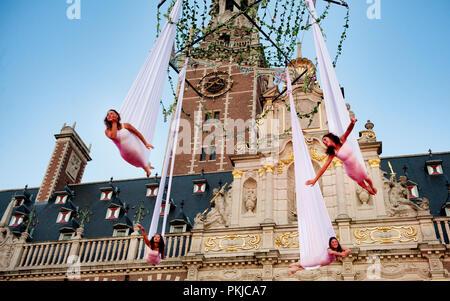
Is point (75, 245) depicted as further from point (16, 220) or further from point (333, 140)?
point (333, 140)

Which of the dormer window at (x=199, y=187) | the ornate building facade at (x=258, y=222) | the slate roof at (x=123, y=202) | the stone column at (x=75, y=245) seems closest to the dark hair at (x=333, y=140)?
the ornate building facade at (x=258, y=222)

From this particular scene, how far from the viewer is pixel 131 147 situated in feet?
25.1

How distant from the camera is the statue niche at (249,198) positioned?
1971cm

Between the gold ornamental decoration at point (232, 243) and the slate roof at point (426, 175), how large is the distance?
7452mm

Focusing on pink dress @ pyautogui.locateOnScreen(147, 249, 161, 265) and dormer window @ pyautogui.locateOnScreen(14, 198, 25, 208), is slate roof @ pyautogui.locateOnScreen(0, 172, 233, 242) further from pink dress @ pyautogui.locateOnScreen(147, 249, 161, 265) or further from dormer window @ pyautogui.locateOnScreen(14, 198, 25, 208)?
pink dress @ pyautogui.locateOnScreen(147, 249, 161, 265)

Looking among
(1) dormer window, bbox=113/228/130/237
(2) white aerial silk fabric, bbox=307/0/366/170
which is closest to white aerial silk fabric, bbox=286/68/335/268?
(2) white aerial silk fabric, bbox=307/0/366/170

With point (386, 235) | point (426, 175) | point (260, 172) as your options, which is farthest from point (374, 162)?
point (426, 175)

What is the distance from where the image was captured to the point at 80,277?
65.3 ft

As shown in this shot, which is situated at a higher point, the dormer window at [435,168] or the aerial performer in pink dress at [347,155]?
the dormer window at [435,168]

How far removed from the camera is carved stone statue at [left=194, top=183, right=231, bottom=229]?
1942cm

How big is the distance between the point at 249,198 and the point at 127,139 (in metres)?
12.8

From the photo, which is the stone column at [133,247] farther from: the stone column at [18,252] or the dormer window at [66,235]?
the stone column at [18,252]
